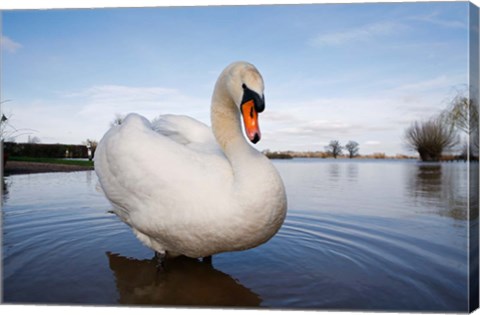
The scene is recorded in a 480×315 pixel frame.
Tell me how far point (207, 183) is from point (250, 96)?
68 cm

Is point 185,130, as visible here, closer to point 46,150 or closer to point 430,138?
point 46,150

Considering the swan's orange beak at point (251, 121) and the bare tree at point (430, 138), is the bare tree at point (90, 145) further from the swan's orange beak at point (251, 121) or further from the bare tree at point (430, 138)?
the bare tree at point (430, 138)

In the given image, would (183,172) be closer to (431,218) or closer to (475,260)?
(475,260)

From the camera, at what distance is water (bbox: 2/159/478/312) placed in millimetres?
2910

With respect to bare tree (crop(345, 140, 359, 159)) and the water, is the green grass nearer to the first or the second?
the water

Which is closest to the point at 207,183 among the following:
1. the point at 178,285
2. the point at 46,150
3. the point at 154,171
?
the point at 154,171

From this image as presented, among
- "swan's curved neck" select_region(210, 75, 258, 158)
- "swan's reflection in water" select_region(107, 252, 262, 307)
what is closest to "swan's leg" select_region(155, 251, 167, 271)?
"swan's reflection in water" select_region(107, 252, 262, 307)

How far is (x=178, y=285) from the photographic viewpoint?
3.11 meters

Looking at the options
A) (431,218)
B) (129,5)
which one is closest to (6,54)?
(129,5)

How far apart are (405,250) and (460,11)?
1.96 metres

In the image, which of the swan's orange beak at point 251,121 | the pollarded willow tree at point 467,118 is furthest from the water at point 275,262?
the swan's orange beak at point 251,121

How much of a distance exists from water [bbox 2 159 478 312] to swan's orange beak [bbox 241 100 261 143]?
125 centimetres

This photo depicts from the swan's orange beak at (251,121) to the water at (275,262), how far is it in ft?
4.10

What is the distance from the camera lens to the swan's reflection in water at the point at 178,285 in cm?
292
